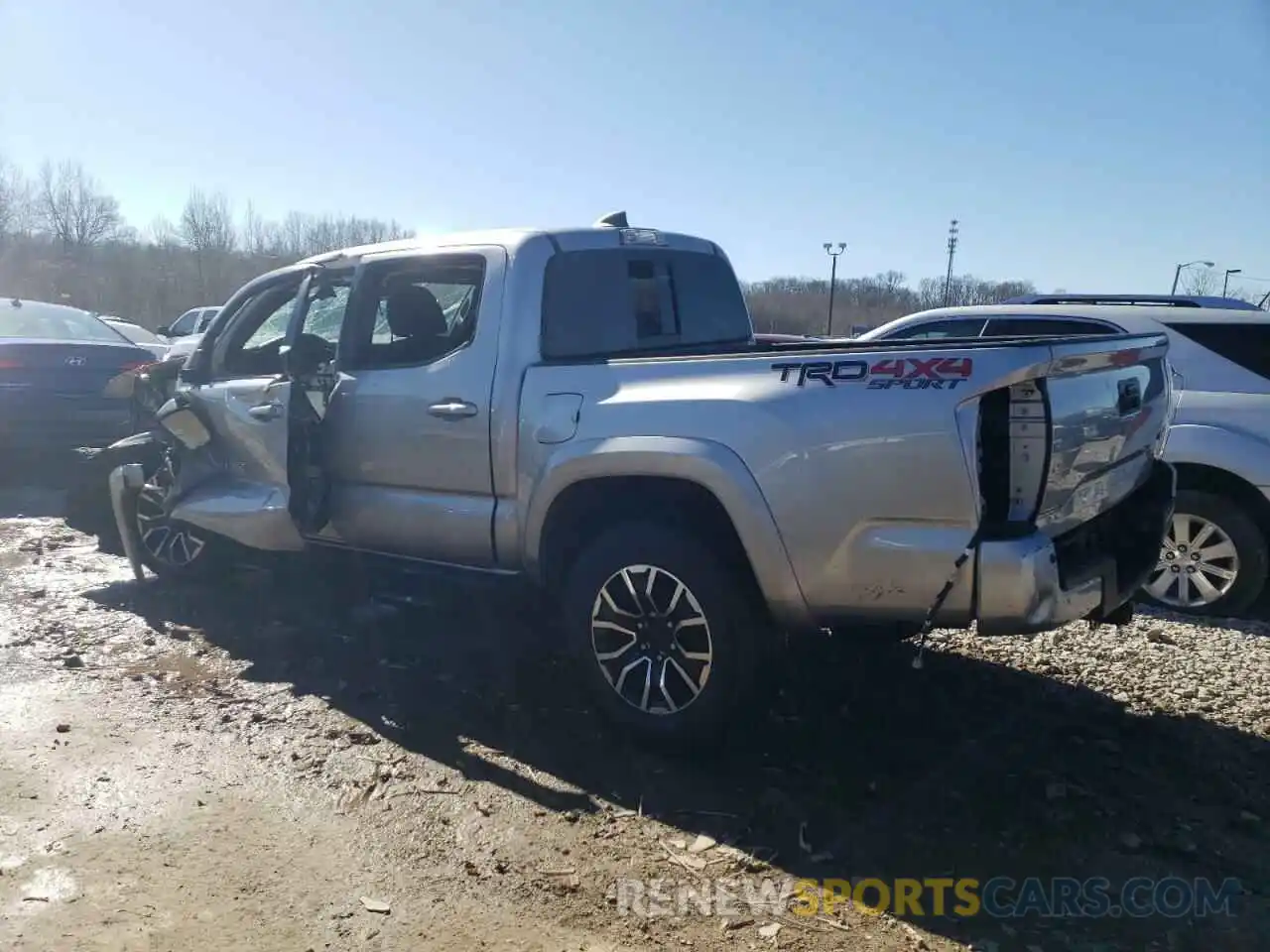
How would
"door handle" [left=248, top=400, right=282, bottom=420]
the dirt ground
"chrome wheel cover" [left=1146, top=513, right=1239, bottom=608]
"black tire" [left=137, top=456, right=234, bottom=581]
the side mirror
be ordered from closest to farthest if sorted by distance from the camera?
the dirt ground, the side mirror, "door handle" [left=248, top=400, right=282, bottom=420], "chrome wheel cover" [left=1146, top=513, right=1239, bottom=608], "black tire" [left=137, top=456, right=234, bottom=581]

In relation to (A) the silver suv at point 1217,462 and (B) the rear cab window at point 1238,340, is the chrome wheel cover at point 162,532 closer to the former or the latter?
(A) the silver suv at point 1217,462

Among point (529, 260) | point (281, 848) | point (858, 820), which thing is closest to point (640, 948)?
point (858, 820)

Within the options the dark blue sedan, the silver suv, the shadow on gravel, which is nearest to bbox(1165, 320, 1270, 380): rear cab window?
the silver suv

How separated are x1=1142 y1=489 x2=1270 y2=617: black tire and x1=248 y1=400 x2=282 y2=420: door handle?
4.81 metres

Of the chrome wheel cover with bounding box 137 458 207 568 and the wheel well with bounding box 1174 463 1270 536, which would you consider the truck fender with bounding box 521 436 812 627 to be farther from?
the chrome wheel cover with bounding box 137 458 207 568

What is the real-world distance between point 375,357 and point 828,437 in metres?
2.58

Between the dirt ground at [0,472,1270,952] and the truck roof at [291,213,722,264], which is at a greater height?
A: the truck roof at [291,213,722,264]

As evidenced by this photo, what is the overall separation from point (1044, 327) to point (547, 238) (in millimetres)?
3518

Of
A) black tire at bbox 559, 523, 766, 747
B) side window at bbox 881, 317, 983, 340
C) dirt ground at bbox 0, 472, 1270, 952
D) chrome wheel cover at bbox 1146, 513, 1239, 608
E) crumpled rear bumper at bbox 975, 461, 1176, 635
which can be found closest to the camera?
dirt ground at bbox 0, 472, 1270, 952

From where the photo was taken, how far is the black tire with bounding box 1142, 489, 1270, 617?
219 inches

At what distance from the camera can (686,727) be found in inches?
148

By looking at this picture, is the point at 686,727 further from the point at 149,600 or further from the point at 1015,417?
the point at 149,600

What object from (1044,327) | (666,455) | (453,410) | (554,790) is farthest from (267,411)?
(1044,327)

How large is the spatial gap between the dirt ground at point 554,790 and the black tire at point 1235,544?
1.24ft
